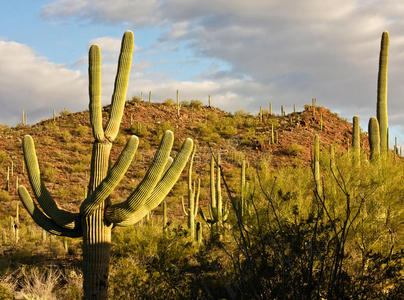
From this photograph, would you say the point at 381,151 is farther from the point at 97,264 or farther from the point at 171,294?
the point at 97,264

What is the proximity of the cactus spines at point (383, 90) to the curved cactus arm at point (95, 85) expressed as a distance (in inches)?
443

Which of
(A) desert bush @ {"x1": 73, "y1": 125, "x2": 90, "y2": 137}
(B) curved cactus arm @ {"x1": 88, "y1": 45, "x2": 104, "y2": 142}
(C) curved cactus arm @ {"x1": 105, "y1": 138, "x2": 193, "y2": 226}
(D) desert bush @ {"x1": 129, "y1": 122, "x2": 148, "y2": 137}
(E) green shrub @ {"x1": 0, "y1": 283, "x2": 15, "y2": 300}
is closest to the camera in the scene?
(C) curved cactus arm @ {"x1": 105, "y1": 138, "x2": 193, "y2": 226}

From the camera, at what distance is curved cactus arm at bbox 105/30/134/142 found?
8695 millimetres

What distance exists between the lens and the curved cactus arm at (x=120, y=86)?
342 inches

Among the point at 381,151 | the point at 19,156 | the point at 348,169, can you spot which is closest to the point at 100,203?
the point at 348,169

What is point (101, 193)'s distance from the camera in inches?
306

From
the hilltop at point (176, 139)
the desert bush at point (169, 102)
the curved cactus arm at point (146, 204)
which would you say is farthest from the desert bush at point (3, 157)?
the curved cactus arm at point (146, 204)

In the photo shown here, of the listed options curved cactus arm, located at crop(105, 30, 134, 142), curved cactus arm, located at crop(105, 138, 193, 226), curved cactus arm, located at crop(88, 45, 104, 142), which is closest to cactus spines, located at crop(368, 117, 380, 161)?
curved cactus arm, located at crop(105, 138, 193, 226)

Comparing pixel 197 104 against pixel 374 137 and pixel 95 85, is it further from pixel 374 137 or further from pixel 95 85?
pixel 95 85

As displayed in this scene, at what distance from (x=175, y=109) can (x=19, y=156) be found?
1696 centimetres

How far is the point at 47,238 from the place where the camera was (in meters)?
21.3

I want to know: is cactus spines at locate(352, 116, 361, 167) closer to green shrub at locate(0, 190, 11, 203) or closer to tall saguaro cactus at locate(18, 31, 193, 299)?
tall saguaro cactus at locate(18, 31, 193, 299)

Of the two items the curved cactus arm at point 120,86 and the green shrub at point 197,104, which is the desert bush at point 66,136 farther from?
the curved cactus arm at point 120,86

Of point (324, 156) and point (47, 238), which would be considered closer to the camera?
point (324, 156)
